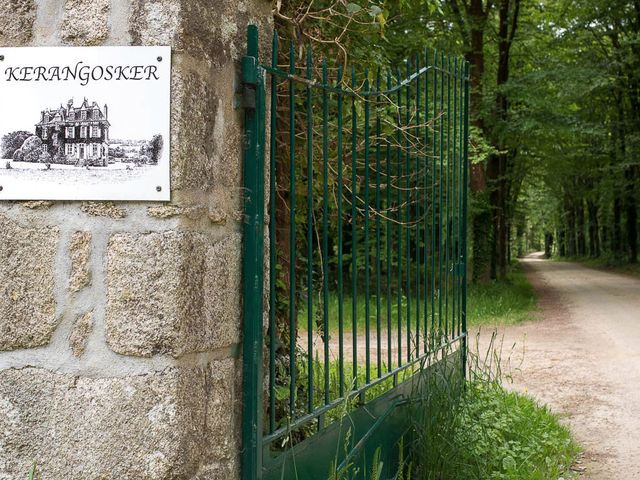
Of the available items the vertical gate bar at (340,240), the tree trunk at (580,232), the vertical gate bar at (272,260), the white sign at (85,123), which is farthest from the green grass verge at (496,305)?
the tree trunk at (580,232)

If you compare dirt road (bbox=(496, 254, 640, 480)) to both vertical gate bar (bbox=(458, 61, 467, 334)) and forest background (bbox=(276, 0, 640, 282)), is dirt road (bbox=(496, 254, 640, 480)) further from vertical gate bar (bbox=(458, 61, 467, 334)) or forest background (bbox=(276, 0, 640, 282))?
forest background (bbox=(276, 0, 640, 282))

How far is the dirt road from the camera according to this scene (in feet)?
18.4

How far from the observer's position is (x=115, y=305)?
2.24 meters

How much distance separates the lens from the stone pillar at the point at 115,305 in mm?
2229

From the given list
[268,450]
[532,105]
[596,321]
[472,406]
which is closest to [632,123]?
[532,105]

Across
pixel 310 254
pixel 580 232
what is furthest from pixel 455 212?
pixel 580 232

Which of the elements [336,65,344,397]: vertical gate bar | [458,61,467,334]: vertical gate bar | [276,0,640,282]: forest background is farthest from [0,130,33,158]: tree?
[276,0,640,282]: forest background

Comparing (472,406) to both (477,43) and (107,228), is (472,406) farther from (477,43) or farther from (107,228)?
(477,43)

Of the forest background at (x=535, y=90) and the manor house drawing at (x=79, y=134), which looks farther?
the forest background at (x=535, y=90)

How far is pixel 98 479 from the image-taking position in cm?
222

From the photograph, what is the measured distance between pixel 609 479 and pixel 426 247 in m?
1.95

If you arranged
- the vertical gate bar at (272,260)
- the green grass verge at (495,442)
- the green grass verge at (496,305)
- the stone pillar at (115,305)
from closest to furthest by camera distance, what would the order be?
the stone pillar at (115,305) < the vertical gate bar at (272,260) < the green grass verge at (495,442) < the green grass verge at (496,305)

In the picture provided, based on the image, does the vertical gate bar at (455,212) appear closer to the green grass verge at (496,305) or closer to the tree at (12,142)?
the tree at (12,142)

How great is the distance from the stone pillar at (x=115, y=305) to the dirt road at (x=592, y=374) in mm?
3647
